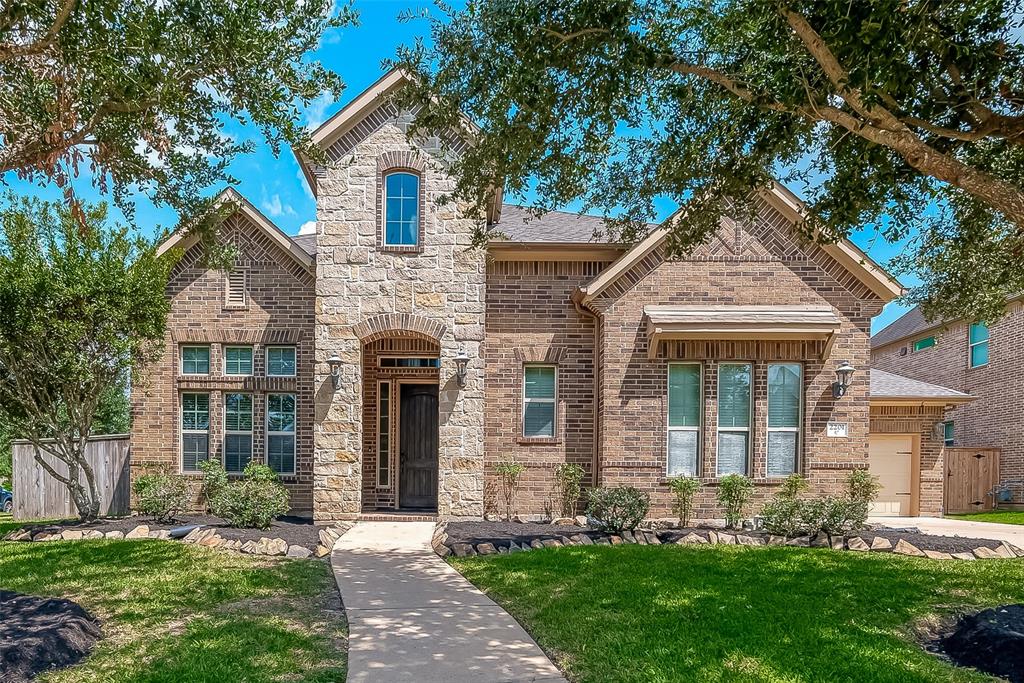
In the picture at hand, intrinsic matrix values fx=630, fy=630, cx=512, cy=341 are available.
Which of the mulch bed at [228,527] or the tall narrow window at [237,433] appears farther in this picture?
the tall narrow window at [237,433]

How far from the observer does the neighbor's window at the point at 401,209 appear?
442 inches

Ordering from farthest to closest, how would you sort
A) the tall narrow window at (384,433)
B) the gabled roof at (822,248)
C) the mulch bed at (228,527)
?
the tall narrow window at (384,433)
the gabled roof at (822,248)
the mulch bed at (228,527)

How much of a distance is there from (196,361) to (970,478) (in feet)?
64.0

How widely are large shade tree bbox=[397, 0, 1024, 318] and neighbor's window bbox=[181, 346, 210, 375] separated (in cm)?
740

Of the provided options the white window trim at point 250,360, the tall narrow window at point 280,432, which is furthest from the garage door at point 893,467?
the white window trim at point 250,360

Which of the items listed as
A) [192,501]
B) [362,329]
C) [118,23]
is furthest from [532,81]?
[192,501]

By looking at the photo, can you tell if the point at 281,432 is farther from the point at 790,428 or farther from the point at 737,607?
the point at 790,428

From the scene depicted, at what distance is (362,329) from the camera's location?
36.3 feet

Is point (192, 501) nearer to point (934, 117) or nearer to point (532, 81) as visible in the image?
point (532, 81)

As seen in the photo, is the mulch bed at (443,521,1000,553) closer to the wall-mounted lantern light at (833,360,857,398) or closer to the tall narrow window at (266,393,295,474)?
the wall-mounted lantern light at (833,360,857,398)

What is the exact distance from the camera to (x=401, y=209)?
1127 cm

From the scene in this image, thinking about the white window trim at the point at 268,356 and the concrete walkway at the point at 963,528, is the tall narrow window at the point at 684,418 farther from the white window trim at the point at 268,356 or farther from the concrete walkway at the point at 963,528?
the white window trim at the point at 268,356

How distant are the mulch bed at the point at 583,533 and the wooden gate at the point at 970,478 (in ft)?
28.0

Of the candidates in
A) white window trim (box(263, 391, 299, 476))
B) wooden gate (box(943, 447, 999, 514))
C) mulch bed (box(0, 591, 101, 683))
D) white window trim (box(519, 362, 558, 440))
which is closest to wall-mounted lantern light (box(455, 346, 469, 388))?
white window trim (box(519, 362, 558, 440))
